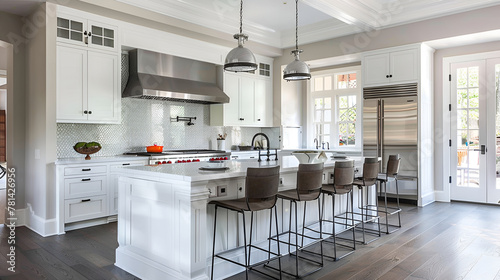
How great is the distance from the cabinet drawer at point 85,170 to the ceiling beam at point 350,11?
3.52 metres

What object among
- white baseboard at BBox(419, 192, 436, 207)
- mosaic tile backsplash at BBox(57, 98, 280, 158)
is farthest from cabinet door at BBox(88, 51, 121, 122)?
white baseboard at BBox(419, 192, 436, 207)

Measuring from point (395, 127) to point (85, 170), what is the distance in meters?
4.86

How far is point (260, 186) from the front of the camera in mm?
2721

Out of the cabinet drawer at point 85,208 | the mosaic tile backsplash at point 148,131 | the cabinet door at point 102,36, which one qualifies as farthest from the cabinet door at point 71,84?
the cabinet drawer at point 85,208

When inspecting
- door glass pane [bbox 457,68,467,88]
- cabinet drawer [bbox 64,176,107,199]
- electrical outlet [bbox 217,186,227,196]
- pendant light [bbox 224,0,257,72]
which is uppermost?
door glass pane [bbox 457,68,467,88]

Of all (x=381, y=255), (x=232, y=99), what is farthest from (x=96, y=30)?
(x=381, y=255)

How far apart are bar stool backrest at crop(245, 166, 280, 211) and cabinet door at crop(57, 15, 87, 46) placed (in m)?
3.31

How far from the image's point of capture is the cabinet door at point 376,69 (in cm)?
616

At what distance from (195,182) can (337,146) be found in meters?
5.62

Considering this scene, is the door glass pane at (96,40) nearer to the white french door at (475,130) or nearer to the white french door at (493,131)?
the white french door at (475,130)

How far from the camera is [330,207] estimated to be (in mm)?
4270

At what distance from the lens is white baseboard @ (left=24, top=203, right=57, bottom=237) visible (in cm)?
418

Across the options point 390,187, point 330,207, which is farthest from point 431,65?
point 330,207

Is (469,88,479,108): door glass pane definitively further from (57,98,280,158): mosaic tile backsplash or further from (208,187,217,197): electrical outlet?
(208,187,217,197): electrical outlet
